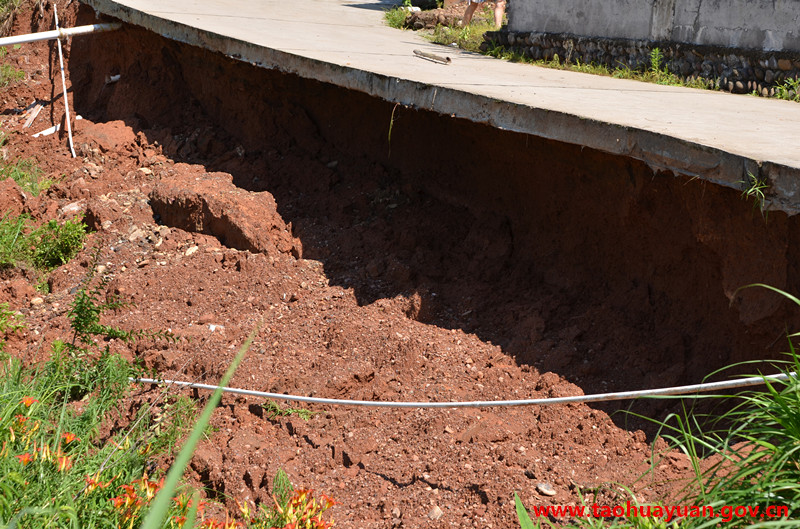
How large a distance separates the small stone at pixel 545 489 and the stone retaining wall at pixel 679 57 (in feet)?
11.5

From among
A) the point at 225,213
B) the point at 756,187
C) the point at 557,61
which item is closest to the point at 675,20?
the point at 557,61

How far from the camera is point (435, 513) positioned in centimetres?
332

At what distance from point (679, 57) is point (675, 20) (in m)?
0.28

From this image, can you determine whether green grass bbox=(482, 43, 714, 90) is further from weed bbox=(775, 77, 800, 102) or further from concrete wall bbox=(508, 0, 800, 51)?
→ weed bbox=(775, 77, 800, 102)

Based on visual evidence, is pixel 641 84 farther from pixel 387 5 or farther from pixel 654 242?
Answer: pixel 387 5

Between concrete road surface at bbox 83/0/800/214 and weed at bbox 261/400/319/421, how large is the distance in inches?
72.8

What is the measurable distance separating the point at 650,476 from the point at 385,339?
1657 mm

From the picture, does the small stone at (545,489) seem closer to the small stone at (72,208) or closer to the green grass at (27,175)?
the small stone at (72,208)

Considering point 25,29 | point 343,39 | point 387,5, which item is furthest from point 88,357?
point 387,5

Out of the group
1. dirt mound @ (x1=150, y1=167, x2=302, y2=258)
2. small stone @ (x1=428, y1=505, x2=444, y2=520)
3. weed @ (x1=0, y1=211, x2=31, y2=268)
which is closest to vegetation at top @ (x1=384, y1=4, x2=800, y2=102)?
dirt mound @ (x1=150, y1=167, x2=302, y2=258)

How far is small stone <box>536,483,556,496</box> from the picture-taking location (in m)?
3.27

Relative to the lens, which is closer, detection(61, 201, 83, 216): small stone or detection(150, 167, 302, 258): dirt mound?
detection(150, 167, 302, 258): dirt mound

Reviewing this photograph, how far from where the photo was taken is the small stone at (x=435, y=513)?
3.30 m

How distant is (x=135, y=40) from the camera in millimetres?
7562
